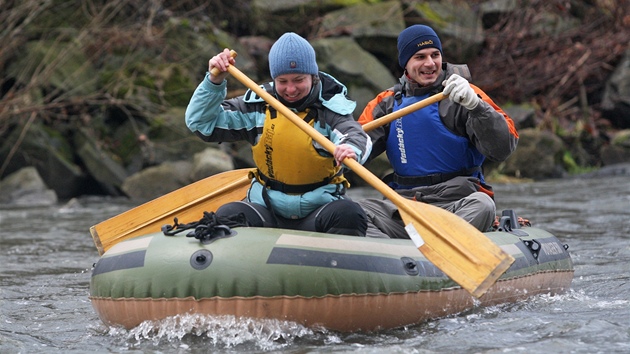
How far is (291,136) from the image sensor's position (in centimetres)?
395

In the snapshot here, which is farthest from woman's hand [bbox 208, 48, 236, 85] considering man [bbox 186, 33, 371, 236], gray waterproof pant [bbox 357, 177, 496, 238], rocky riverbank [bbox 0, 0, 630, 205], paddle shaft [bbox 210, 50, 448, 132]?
rocky riverbank [bbox 0, 0, 630, 205]

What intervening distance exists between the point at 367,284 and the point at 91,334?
120 cm

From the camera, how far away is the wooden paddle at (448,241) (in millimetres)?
3516

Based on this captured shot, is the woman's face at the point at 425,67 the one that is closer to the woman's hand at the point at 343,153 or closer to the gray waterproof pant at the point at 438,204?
the gray waterproof pant at the point at 438,204

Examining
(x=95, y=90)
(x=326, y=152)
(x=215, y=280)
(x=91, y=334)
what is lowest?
(x=91, y=334)

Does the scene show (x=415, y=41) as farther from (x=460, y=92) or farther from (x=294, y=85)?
(x=294, y=85)

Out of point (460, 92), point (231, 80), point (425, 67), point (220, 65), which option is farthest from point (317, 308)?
point (231, 80)

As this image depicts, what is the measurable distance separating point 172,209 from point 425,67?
143cm

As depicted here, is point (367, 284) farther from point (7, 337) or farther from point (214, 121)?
point (7, 337)

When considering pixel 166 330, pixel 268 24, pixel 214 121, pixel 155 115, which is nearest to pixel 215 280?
pixel 166 330

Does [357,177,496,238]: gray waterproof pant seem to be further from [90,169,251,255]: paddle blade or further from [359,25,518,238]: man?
[90,169,251,255]: paddle blade

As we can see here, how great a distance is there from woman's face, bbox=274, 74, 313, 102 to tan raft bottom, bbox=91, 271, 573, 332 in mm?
885

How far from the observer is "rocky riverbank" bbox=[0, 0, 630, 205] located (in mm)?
10430

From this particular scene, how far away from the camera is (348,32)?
12414mm
